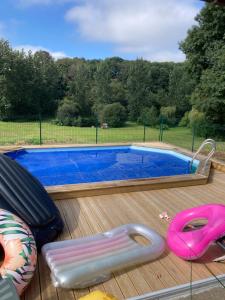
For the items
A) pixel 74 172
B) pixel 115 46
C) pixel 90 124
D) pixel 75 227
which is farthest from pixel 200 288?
pixel 115 46

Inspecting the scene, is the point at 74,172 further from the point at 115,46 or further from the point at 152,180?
the point at 115,46

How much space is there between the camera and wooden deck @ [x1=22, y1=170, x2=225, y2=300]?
250 cm

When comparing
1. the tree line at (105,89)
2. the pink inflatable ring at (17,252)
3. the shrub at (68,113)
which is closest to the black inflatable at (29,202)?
the pink inflatable ring at (17,252)

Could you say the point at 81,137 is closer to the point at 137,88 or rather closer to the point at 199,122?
the point at 199,122

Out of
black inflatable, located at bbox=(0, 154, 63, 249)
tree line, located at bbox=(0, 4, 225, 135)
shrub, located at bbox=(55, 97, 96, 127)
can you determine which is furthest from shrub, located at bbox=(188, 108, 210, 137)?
black inflatable, located at bbox=(0, 154, 63, 249)

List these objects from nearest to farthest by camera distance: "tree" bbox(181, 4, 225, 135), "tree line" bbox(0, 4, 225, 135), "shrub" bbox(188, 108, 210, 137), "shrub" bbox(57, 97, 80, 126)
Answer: "tree" bbox(181, 4, 225, 135)
"shrub" bbox(188, 108, 210, 137)
"tree line" bbox(0, 4, 225, 135)
"shrub" bbox(57, 97, 80, 126)

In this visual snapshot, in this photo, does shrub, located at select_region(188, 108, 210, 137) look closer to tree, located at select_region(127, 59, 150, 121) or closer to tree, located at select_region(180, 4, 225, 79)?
tree, located at select_region(180, 4, 225, 79)

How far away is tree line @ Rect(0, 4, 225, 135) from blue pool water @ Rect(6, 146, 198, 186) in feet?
20.9

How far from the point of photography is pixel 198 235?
2.88 metres

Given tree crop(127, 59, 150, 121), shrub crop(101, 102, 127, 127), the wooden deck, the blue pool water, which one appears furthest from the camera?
tree crop(127, 59, 150, 121)

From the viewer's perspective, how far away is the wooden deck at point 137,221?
8.20ft

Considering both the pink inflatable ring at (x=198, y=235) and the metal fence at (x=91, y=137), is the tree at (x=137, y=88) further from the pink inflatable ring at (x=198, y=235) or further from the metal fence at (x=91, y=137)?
the pink inflatable ring at (x=198, y=235)

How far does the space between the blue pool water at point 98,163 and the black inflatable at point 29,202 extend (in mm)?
3236

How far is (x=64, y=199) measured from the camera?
4.41 meters
